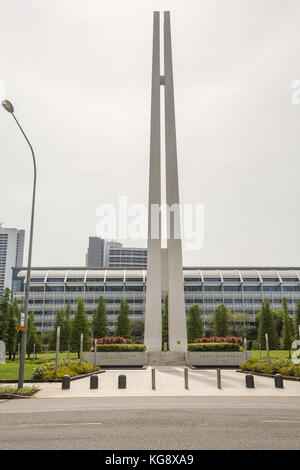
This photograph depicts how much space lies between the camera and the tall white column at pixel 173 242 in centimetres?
3825

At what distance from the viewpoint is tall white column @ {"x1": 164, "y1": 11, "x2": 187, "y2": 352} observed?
38.2 metres

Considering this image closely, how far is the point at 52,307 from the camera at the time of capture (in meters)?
92.2

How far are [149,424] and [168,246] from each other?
3053 centimetres

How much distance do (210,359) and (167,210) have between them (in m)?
14.3

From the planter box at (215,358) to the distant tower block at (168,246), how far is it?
260cm

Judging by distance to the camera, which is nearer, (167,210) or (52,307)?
(167,210)

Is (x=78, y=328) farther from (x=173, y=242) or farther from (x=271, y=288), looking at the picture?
(x=271, y=288)

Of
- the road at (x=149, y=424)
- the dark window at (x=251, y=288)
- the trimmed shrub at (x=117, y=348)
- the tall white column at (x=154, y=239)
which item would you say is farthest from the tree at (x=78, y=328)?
the road at (x=149, y=424)

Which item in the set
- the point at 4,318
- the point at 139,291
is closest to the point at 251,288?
the point at 139,291

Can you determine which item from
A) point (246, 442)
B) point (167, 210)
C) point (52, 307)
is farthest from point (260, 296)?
point (246, 442)

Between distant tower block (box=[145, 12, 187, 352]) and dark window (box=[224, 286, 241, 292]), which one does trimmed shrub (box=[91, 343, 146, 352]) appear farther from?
dark window (box=[224, 286, 241, 292])

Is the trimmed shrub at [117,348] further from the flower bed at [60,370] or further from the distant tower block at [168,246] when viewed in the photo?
the flower bed at [60,370]

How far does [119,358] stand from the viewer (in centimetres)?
3484
